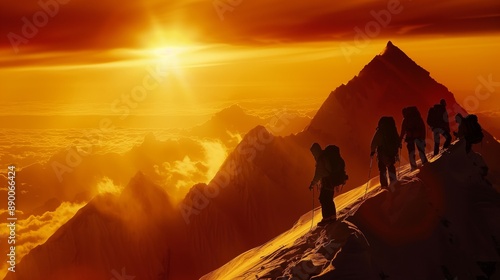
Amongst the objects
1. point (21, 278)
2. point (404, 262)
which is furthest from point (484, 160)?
point (21, 278)

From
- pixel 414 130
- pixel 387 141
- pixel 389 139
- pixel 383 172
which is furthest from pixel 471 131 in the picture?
pixel 383 172

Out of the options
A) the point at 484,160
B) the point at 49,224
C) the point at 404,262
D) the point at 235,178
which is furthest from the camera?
the point at 49,224

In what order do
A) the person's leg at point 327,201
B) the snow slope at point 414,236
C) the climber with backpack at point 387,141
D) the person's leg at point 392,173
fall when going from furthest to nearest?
the person's leg at point 392,173
the climber with backpack at point 387,141
the person's leg at point 327,201
the snow slope at point 414,236

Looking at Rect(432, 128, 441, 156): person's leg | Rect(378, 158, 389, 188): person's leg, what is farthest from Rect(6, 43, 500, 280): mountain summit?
Rect(378, 158, 389, 188): person's leg

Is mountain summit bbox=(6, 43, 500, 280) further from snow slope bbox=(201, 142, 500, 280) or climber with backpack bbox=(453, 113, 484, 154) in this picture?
snow slope bbox=(201, 142, 500, 280)

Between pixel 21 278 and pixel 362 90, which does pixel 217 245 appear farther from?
pixel 362 90

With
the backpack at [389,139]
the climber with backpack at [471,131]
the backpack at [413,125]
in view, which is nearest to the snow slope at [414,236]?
the climber with backpack at [471,131]

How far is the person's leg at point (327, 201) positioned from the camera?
72.2 feet

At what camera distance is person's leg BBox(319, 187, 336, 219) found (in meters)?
22.0

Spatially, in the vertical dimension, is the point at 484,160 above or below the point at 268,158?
below

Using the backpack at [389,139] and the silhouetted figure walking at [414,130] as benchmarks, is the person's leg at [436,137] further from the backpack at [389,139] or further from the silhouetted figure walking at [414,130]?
the backpack at [389,139]

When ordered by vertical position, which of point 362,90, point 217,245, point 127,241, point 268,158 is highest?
point 362,90

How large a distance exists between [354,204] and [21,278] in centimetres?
7770

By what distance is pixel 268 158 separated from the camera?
3632 inches
